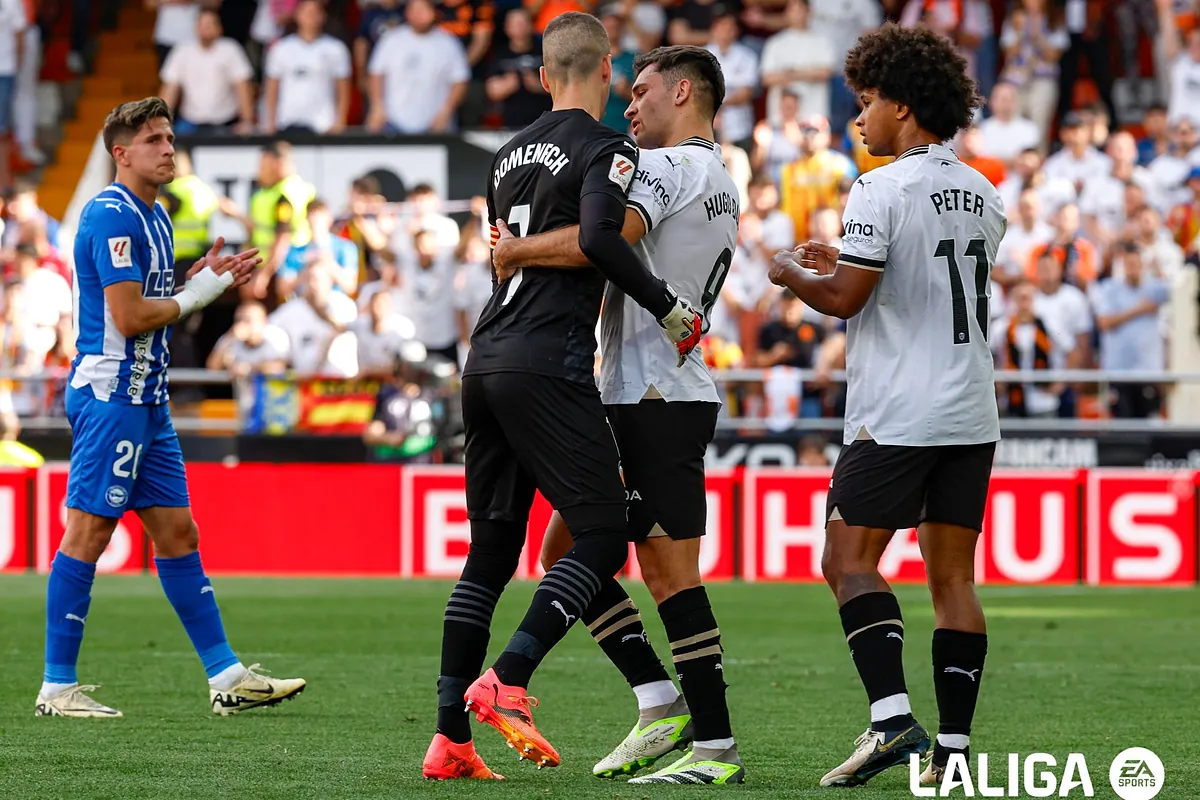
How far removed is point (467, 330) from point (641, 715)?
40.6 ft

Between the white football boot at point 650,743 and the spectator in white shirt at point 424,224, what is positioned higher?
the spectator in white shirt at point 424,224

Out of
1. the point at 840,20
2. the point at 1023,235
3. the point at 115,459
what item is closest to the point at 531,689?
the point at 115,459

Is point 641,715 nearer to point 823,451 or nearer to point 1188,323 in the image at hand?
point 823,451

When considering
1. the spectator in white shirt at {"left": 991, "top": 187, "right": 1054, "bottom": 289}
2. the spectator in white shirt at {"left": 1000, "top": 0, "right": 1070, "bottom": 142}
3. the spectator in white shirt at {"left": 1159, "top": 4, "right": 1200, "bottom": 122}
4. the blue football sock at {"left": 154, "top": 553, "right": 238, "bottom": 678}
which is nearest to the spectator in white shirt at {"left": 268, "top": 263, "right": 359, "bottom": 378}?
the spectator in white shirt at {"left": 991, "top": 187, "right": 1054, "bottom": 289}

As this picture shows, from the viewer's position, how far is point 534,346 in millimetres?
6051

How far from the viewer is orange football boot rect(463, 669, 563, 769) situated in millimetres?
5715

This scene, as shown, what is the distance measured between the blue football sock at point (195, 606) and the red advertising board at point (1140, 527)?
952 centimetres

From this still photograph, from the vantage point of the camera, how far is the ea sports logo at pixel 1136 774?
579 cm

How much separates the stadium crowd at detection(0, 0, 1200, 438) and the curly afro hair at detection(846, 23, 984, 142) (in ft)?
35.2

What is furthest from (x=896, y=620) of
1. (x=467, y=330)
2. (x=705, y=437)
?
(x=467, y=330)

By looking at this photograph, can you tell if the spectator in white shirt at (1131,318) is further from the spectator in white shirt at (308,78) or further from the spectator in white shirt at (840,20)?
the spectator in white shirt at (308,78)

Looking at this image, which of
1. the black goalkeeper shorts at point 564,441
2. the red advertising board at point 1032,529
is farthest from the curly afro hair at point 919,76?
the red advertising board at point 1032,529

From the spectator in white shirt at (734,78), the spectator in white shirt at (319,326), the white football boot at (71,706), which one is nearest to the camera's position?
the white football boot at (71,706)

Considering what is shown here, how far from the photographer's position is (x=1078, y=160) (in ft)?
61.4
